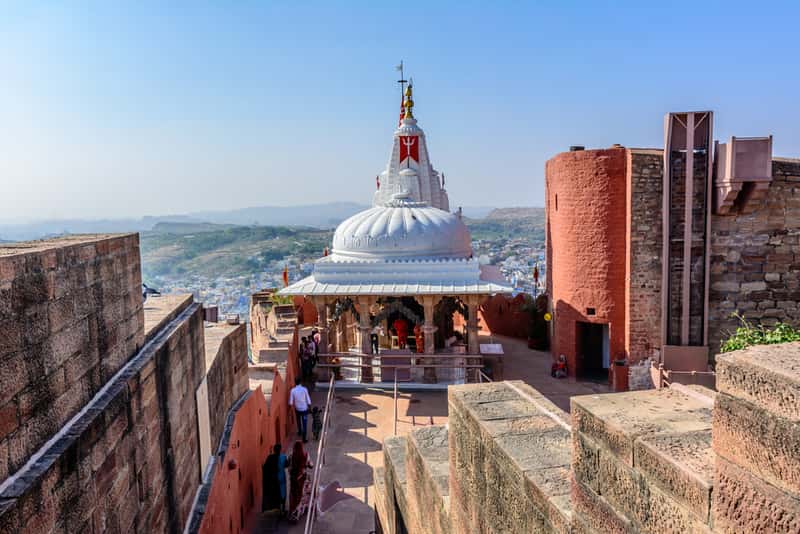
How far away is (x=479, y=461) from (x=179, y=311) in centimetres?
369

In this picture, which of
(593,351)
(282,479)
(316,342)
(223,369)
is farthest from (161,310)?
(593,351)

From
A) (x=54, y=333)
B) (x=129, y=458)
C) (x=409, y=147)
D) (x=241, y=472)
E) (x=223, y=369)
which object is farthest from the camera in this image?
(x=409, y=147)

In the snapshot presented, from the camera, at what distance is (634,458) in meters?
1.98

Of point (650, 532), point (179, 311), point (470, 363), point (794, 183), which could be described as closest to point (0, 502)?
point (650, 532)

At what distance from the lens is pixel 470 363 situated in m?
11.9

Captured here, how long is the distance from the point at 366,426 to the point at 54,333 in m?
7.28

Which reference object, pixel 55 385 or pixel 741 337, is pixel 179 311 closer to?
pixel 55 385

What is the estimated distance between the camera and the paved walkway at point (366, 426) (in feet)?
23.8

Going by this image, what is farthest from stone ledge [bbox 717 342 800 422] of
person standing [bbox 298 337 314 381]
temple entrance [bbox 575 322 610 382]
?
temple entrance [bbox 575 322 610 382]

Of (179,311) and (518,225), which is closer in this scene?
(179,311)

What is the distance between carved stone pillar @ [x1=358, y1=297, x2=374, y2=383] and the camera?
1191 cm

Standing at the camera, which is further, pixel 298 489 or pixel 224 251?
pixel 224 251

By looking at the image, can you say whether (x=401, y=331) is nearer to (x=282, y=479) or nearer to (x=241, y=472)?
(x=282, y=479)

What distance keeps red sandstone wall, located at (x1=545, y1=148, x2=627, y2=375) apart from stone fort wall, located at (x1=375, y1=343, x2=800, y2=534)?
879 centimetres
